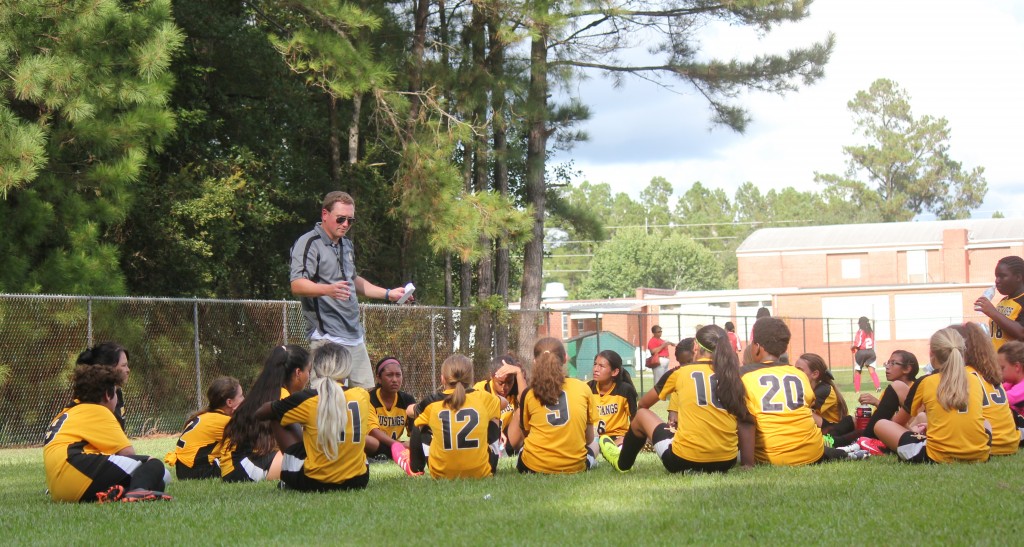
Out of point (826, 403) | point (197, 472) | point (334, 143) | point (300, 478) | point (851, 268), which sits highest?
point (334, 143)

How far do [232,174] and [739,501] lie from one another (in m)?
15.8

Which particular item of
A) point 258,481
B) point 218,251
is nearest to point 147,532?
point 258,481

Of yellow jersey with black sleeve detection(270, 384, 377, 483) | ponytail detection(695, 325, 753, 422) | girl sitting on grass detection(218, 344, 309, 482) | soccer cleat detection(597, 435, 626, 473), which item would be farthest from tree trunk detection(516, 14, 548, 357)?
yellow jersey with black sleeve detection(270, 384, 377, 483)

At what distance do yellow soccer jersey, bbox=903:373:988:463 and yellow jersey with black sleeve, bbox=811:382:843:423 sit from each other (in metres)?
2.09

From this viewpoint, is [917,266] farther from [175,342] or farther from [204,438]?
[204,438]

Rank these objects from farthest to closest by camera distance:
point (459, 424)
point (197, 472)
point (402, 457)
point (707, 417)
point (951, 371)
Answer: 1. point (402, 457)
2. point (197, 472)
3. point (459, 424)
4. point (707, 417)
5. point (951, 371)

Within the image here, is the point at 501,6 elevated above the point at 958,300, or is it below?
above

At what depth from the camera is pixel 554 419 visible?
26.3ft

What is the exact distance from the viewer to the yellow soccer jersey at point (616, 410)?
32.9 feet

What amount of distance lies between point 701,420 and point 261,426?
3.33 m

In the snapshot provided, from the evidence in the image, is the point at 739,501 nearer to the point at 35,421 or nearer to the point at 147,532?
the point at 147,532

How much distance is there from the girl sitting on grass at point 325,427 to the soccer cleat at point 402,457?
141 centimetres

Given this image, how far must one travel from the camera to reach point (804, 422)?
789 centimetres

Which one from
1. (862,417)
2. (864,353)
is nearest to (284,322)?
(862,417)
